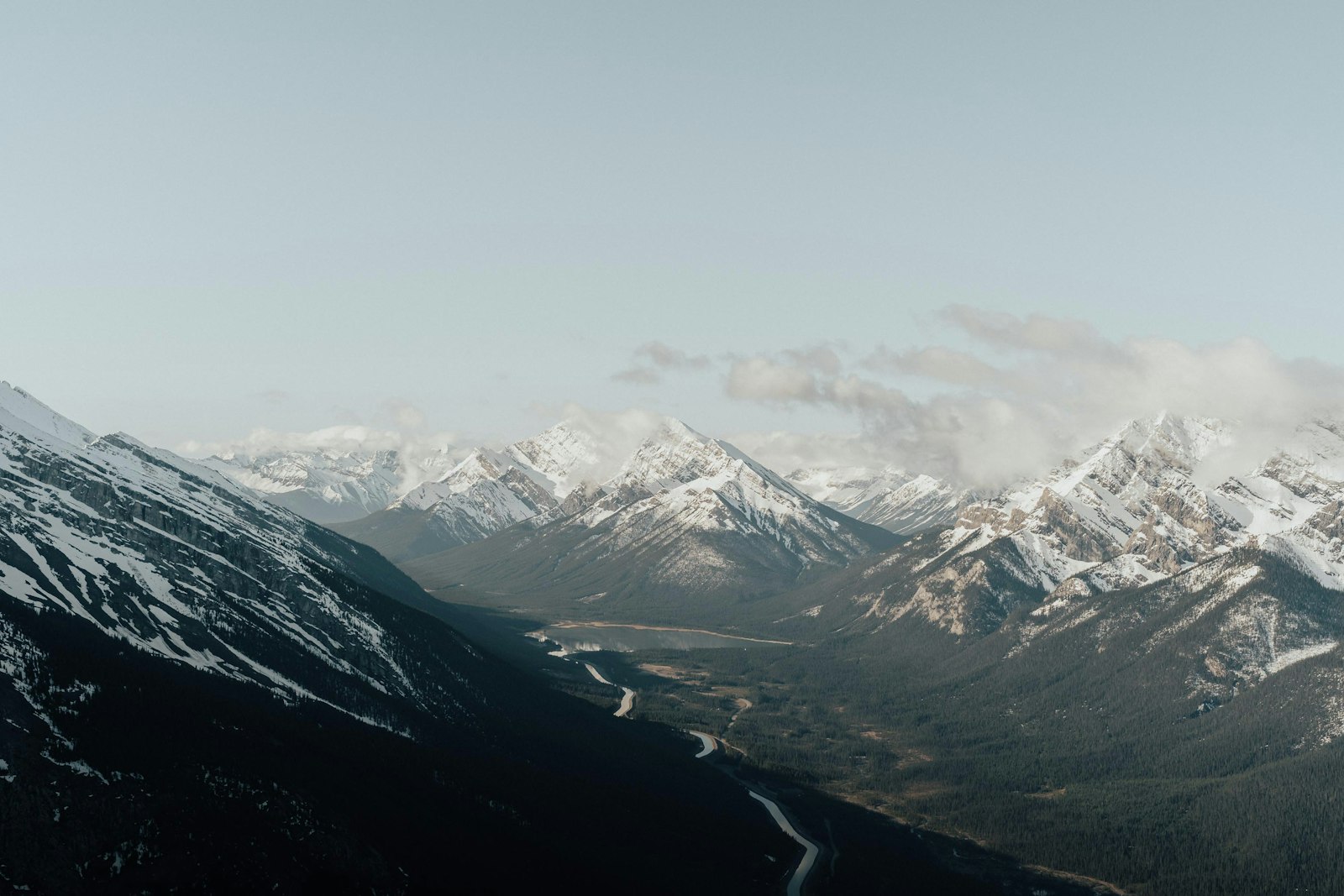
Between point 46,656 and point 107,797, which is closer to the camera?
point 107,797

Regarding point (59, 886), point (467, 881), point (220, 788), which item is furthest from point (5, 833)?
point (467, 881)

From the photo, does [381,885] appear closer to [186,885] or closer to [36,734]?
[186,885]

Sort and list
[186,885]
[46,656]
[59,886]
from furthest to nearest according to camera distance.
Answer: [46,656]
[186,885]
[59,886]

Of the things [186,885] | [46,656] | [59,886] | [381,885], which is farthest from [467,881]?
[46,656]

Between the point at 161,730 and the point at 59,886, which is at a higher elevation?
the point at 161,730

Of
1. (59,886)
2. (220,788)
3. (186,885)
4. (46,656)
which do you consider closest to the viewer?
(59,886)

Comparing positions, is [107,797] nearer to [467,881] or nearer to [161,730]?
[161,730]

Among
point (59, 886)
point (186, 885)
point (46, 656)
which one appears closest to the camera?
point (59, 886)

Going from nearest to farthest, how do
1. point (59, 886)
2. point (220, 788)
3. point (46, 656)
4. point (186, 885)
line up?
point (59, 886), point (186, 885), point (220, 788), point (46, 656)

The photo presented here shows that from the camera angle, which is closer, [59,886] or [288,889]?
[59,886]
